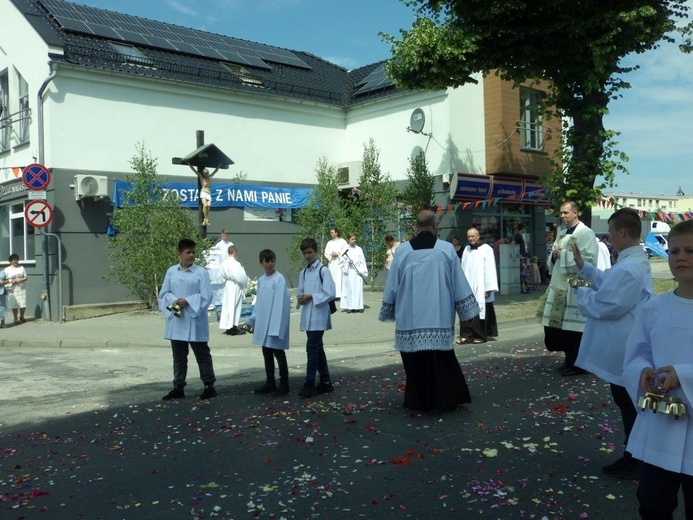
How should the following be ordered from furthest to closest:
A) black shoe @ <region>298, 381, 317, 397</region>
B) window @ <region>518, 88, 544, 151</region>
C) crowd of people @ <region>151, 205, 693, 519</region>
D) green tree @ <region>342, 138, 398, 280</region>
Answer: window @ <region>518, 88, 544, 151</region> < green tree @ <region>342, 138, 398, 280</region> < black shoe @ <region>298, 381, 317, 397</region> < crowd of people @ <region>151, 205, 693, 519</region>

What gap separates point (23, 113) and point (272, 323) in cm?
1541

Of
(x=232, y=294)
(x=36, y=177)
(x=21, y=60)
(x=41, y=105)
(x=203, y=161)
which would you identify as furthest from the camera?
(x=21, y=60)

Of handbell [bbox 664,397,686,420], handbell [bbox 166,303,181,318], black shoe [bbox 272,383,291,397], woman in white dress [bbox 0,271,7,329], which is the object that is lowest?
black shoe [bbox 272,383,291,397]

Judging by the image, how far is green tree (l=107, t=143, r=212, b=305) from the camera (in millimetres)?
17750

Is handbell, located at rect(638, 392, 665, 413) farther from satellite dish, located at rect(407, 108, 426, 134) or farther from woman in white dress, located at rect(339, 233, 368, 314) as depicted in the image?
satellite dish, located at rect(407, 108, 426, 134)

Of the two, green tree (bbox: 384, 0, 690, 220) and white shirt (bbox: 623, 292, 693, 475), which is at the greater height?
green tree (bbox: 384, 0, 690, 220)

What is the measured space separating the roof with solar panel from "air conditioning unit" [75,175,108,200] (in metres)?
3.05

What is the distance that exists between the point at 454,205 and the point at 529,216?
5109mm

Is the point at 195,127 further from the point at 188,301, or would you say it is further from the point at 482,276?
the point at 188,301

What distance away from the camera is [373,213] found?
22156mm

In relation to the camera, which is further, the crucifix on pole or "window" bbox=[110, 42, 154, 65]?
"window" bbox=[110, 42, 154, 65]

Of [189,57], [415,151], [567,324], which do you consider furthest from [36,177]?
[567,324]

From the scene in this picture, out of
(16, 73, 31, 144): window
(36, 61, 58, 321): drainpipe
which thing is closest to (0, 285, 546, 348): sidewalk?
(36, 61, 58, 321): drainpipe

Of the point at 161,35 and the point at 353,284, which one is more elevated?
the point at 161,35
